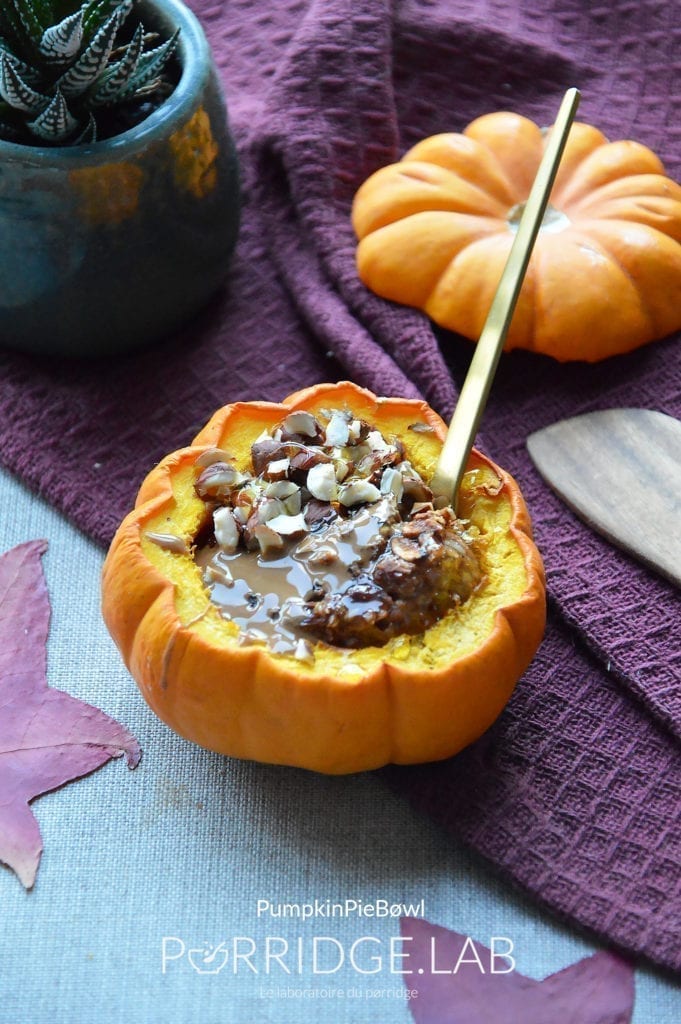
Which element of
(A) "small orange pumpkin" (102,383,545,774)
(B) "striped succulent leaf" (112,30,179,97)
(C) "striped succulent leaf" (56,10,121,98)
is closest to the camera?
(A) "small orange pumpkin" (102,383,545,774)

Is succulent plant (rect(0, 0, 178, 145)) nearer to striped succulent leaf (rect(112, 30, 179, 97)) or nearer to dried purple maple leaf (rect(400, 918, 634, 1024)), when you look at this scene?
striped succulent leaf (rect(112, 30, 179, 97))

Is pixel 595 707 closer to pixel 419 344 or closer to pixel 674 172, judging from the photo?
pixel 419 344

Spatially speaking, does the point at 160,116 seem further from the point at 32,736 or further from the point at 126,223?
the point at 32,736

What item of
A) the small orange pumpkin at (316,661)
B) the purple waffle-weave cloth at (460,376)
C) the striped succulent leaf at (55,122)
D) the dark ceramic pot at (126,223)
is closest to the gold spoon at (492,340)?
the small orange pumpkin at (316,661)

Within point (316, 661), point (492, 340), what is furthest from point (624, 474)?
point (316, 661)

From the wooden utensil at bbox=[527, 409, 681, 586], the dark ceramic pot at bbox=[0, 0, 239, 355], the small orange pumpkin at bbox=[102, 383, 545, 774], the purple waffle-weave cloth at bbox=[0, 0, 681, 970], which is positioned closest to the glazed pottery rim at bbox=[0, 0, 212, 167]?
the dark ceramic pot at bbox=[0, 0, 239, 355]
